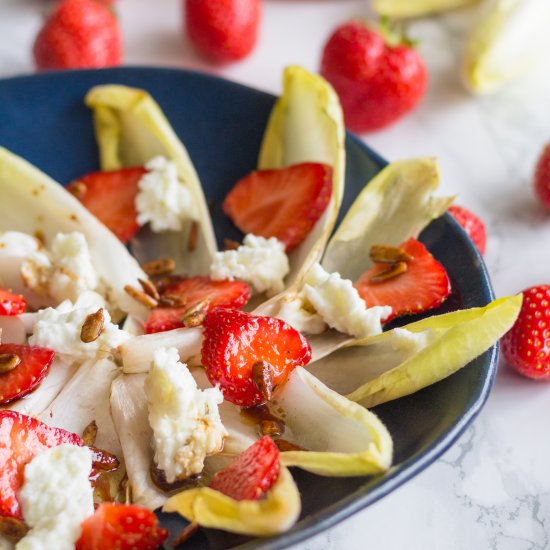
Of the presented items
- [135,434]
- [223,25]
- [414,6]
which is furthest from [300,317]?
[414,6]

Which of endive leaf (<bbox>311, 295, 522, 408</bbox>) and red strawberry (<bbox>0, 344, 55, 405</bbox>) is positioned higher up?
endive leaf (<bbox>311, 295, 522, 408</bbox>)

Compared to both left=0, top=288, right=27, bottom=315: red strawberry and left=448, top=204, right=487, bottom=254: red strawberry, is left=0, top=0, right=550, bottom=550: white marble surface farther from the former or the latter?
left=0, top=288, right=27, bottom=315: red strawberry

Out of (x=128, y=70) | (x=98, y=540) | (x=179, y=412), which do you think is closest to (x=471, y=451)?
(x=179, y=412)

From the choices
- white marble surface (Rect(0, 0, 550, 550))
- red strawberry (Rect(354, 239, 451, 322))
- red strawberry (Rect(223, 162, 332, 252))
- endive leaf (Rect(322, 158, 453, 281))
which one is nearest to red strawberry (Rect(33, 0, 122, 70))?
white marble surface (Rect(0, 0, 550, 550))

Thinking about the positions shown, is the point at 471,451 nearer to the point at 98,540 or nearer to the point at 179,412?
the point at 179,412

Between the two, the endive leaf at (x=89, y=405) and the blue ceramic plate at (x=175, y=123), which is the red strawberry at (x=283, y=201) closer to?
the blue ceramic plate at (x=175, y=123)

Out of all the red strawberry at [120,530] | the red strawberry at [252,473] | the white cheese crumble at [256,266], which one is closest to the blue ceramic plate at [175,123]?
the white cheese crumble at [256,266]

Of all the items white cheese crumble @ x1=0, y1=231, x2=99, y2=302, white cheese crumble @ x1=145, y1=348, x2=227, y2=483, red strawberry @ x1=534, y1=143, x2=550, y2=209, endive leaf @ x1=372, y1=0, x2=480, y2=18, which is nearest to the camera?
white cheese crumble @ x1=145, y1=348, x2=227, y2=483
